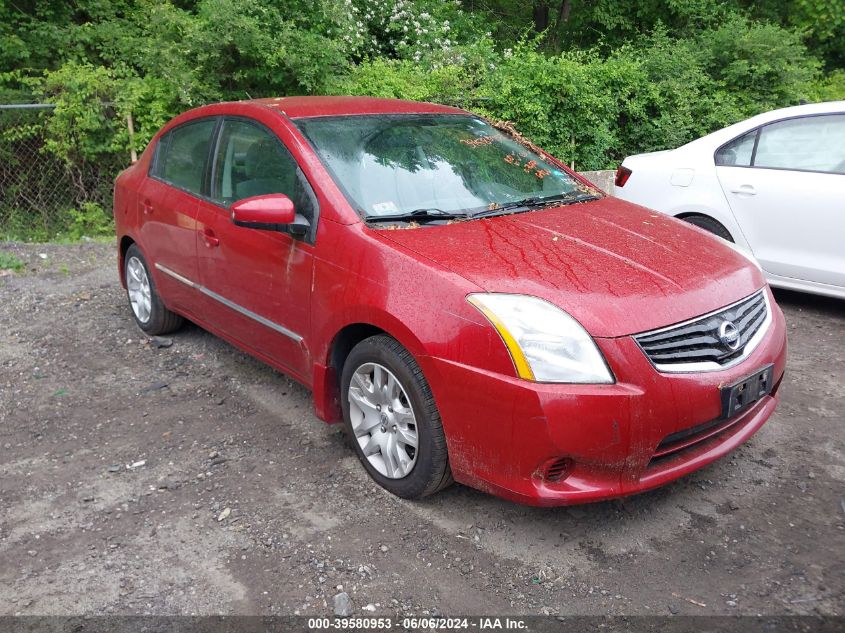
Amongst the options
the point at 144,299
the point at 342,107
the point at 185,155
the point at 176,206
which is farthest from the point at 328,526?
the point at 144,299

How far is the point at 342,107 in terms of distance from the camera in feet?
13.7

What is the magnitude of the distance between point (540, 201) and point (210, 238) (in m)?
1.85

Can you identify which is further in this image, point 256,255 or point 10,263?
point 10,263

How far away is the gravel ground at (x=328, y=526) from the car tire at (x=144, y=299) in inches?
31.4

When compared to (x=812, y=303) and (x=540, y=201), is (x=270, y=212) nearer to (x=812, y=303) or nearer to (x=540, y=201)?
(x=540, y=201)

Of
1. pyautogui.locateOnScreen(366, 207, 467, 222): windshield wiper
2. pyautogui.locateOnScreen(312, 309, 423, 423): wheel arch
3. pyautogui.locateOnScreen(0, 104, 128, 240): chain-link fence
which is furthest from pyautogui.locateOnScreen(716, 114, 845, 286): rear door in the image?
pyautogui.locateOnScreen(0, 104, 128, 240): chain-link fence

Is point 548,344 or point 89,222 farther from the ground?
point 548,344

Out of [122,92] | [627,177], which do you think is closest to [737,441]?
[627,177]

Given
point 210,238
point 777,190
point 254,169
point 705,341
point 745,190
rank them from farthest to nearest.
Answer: point 745,190, point 777,190, point 210,238, point 254,169, point 705,341

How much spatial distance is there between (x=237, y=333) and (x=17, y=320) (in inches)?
105

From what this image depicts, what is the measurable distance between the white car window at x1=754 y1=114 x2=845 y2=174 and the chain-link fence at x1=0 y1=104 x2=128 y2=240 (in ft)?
21.9

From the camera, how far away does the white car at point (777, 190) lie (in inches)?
212

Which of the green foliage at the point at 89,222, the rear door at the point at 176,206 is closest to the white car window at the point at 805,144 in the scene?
the rear door at the point at 176,206

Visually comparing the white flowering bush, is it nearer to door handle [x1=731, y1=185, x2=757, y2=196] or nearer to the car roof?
door handle [x1=731, y1=185, x2=757, y2=196]
